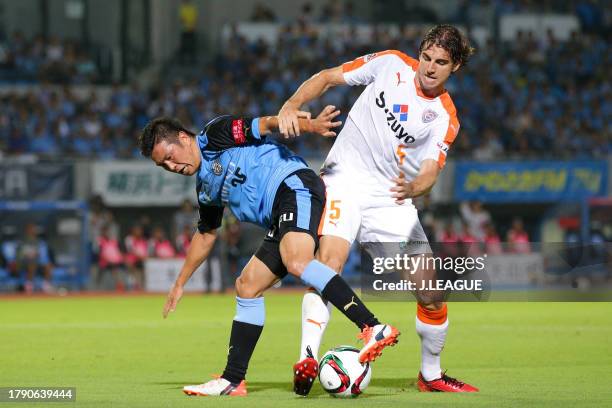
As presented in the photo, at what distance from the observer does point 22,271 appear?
79.0 feet

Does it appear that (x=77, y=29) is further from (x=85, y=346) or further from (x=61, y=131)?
(x=85, y=346)

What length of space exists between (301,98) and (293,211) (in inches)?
30.7

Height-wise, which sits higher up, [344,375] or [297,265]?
[297,265]

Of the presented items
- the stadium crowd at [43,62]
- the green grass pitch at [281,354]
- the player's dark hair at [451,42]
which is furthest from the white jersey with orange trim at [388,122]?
the stadium crowd at [43,62]

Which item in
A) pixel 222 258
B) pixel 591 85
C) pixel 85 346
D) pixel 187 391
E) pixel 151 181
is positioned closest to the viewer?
pixel 187 391

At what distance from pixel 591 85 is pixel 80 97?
42.0 ft

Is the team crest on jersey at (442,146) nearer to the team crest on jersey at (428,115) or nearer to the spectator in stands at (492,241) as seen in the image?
the team crest on jersey at (428,115)

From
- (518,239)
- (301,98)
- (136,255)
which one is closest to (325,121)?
(301,98)

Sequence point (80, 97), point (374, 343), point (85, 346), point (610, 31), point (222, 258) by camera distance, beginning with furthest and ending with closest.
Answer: point (610, 31), point (80, 97), point (222, 258), point (85, 346), point (374, 343)

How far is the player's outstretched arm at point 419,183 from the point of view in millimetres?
7641

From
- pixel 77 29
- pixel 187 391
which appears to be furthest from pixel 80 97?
pixel 187 391

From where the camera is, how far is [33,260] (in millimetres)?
23922

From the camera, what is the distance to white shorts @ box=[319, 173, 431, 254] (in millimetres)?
8539

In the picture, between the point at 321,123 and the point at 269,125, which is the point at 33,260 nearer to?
the point at 269,125
